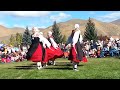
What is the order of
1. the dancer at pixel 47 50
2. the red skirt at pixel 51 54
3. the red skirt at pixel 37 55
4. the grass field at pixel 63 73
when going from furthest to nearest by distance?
the red skirt at pixel 51 54
the dancer at pixel 47 50
the red skirt at pixel 37 55
the grass field at pixel 63 73

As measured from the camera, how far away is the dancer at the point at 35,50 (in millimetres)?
14867

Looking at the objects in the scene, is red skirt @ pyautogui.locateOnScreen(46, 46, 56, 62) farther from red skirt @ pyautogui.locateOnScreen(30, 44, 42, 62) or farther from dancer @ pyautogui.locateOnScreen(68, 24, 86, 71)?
dancer @ pyautogui.locateOnScreen(68, 24, 86, 71)

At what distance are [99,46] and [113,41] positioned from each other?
122 cm

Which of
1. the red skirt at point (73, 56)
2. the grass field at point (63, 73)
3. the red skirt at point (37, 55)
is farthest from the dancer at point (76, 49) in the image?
the red skirt at point (37, 55)

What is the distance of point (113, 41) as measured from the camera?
27.1 metres

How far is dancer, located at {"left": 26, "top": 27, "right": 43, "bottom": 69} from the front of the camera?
1487 centimetres

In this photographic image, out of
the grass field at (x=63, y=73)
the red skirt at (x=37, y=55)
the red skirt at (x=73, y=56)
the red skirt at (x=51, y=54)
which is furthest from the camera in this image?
the red skirt at (x=51, y=54)

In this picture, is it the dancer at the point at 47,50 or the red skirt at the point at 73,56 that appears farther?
the dancer at the point at 47,50

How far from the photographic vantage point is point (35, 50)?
49.2 ft

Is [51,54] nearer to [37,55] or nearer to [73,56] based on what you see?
[37,55]

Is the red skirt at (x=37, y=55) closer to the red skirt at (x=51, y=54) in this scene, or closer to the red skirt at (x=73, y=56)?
the red skirt at (x=51, y=54)

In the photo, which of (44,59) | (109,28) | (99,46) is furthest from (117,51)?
(109,28)
